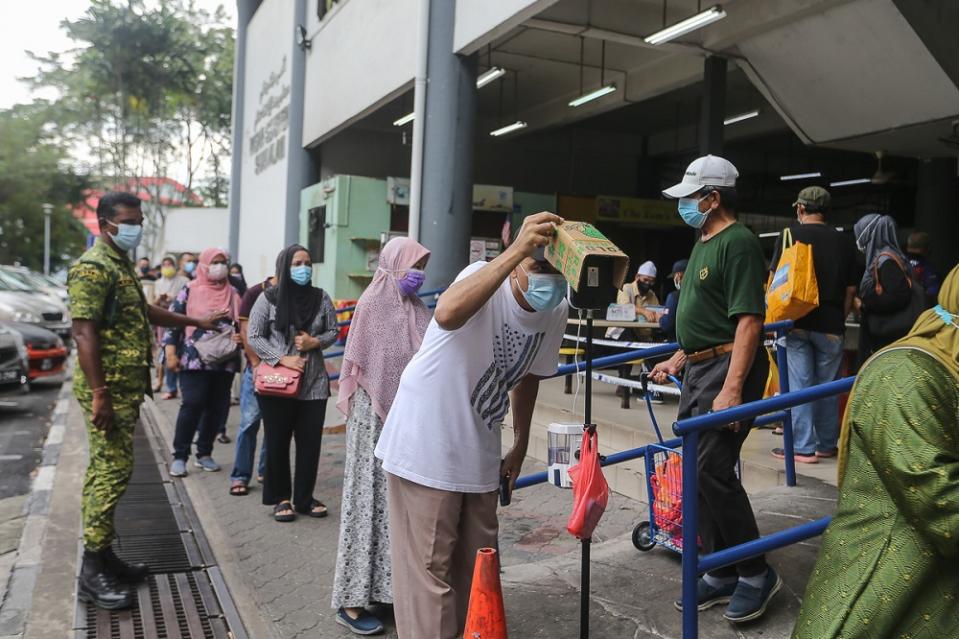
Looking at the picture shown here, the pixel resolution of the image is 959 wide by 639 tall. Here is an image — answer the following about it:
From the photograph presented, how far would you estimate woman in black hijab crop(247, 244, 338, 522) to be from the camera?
5523 mm

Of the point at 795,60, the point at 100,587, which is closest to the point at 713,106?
the point at 795,60

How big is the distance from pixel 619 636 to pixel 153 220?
102ft

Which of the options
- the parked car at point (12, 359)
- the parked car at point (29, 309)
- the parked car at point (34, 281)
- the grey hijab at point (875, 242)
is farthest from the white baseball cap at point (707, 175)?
the parked car at point (34, 281)

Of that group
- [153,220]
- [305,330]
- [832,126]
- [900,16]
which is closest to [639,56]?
[832,126]

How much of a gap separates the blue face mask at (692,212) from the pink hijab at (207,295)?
472 centimetres

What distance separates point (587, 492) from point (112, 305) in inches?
113

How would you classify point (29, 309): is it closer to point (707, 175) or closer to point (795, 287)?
point (795, 287)

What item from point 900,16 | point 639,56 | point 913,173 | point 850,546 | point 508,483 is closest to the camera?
point 850,546

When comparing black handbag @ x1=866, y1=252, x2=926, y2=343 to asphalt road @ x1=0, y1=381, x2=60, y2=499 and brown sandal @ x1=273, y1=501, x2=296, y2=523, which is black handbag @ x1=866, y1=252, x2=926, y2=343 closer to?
brown sandal @ x1=273, y1=501, x2=296, y2=523

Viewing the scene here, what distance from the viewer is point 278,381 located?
5.38m

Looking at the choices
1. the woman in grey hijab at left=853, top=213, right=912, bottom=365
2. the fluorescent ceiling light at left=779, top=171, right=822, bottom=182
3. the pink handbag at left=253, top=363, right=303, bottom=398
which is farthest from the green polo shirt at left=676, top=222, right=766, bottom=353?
the fluorescent ceiling light at left=779, top=171, right=822, bottom=182

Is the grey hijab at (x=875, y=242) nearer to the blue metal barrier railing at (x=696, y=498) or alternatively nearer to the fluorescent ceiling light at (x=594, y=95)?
the blue metal barrier railing at (x=696, y=498)

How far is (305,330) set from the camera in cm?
573

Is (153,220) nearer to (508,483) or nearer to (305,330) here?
(305,330)
